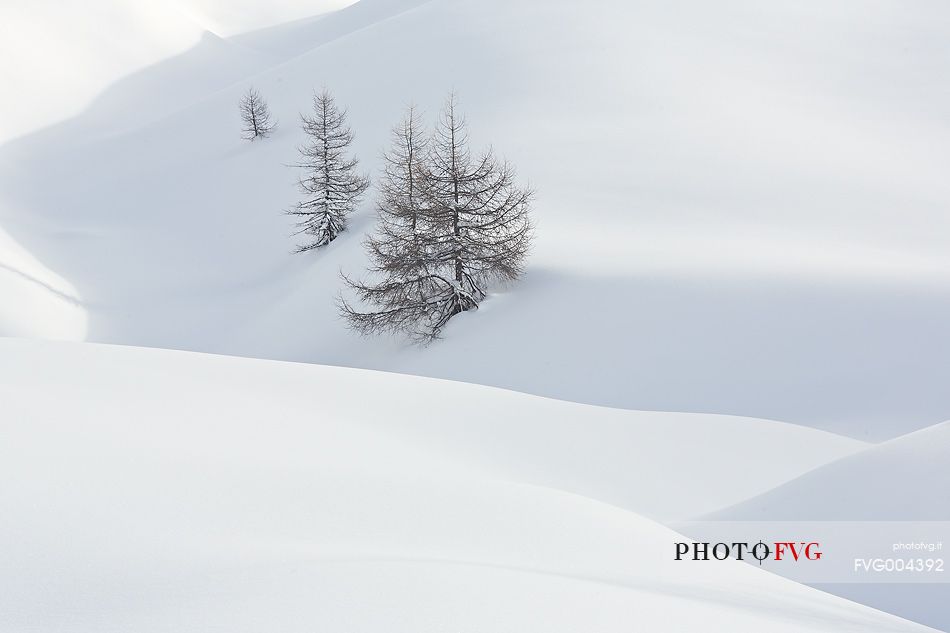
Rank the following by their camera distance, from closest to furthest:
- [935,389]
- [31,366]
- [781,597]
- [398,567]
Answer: [398,567] < [781,597] < [31,366] < [935,389]

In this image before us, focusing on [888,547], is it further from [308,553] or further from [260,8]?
[260,8]

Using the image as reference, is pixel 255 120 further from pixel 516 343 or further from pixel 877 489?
pixel 877 489

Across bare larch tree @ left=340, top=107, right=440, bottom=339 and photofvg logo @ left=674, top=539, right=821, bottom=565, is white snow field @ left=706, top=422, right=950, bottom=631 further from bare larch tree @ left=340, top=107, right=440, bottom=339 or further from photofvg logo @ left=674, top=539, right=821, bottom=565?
bare larch tree @ left=340, top=107, right=440, bottom=339

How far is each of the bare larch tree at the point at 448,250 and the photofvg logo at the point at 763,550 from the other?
15.1 m

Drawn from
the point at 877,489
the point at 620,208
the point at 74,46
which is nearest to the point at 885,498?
the point at 877,489

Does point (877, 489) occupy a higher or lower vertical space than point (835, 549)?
higher

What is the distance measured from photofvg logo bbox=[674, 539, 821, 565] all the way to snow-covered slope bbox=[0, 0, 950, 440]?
8.27 m

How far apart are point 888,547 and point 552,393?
467 inches

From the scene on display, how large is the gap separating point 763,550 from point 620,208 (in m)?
19.5

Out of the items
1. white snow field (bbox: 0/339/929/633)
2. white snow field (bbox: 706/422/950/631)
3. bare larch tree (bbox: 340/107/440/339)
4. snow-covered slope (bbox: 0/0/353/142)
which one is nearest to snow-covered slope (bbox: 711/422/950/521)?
white snow field (bbox: 706/422/950/631)

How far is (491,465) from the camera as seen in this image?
6.10m

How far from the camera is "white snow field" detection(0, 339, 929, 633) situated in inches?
86.7

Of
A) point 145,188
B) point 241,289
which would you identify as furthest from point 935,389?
point 145,188

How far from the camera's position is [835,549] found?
4.59 metres
